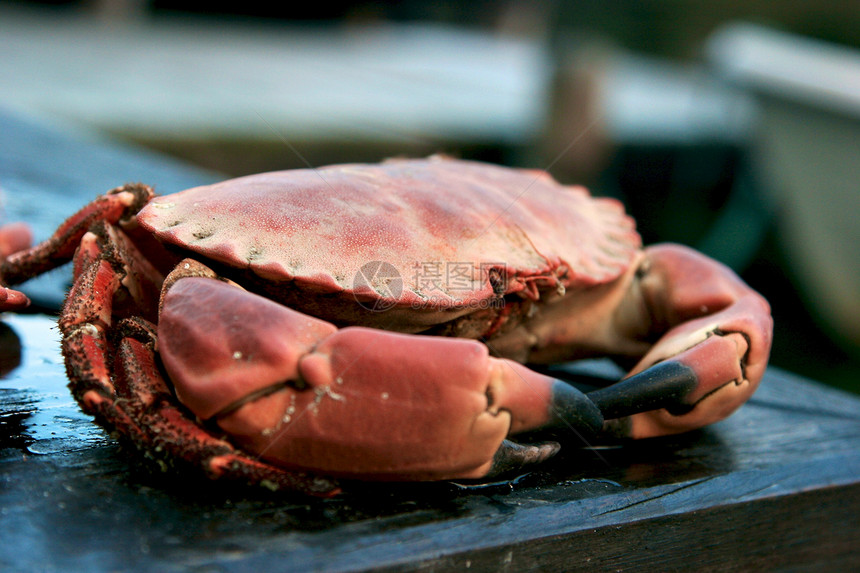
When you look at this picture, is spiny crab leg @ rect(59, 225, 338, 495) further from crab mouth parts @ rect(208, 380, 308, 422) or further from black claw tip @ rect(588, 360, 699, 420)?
black claw tip @ rect(588, 360, 699, 420)

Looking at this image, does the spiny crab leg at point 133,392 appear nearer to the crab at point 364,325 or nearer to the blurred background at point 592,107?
the crab at point 364,325

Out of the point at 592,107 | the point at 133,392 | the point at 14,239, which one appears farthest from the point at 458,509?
the point at 592,107

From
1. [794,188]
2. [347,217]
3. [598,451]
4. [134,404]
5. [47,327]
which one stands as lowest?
[794,188]

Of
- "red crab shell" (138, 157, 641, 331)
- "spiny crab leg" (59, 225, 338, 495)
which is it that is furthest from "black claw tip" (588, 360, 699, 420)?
"spiny crab leg" (59, 225, 338, 495)

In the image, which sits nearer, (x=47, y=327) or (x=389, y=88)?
(x=47, y=327)

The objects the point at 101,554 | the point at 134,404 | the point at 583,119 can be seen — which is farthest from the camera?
the point at 583,119

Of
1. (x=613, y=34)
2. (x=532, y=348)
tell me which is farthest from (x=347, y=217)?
(x=613, y=34)

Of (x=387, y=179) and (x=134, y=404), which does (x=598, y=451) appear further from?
(x=134, y=404)

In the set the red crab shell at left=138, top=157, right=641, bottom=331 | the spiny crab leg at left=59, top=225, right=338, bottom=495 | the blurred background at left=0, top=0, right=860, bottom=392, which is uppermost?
the red crab shell at left=138, top=157, right=641, bottom=331
